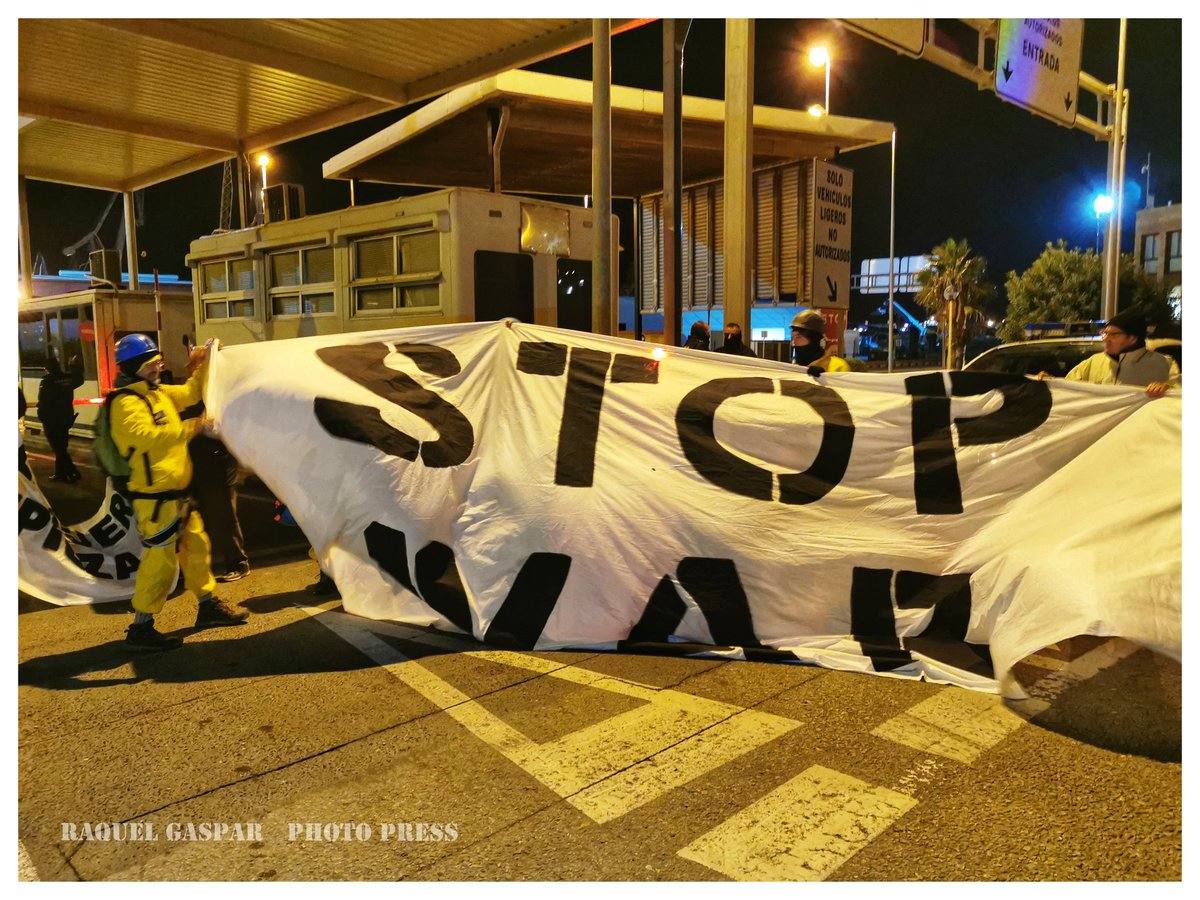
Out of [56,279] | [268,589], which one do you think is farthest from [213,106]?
[56,279]

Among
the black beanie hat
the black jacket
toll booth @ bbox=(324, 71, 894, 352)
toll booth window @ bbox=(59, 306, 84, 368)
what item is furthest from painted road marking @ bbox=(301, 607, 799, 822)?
toll booth window @ bbox=(59, 306, 84, 368)

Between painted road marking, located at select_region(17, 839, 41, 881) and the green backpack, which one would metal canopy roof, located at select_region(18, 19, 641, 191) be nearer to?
the green backpack

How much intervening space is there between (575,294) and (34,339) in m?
9.85

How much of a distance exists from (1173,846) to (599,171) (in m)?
7.70

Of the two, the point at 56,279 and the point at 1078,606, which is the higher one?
the point at 56,279

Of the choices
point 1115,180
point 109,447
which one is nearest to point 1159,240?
point 1115,180

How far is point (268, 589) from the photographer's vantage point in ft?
20.5

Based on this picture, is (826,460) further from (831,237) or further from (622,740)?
(831,237)

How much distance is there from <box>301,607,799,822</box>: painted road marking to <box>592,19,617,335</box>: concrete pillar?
4854 millimetres

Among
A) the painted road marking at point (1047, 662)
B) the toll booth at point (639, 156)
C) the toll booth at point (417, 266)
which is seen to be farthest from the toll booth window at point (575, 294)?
the painted road marking at point (1047, 662)

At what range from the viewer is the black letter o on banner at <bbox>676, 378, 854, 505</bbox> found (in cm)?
487

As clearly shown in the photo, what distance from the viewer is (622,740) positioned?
3.79 meters

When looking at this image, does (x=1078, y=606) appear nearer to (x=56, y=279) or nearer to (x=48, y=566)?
(x=48, y=566)

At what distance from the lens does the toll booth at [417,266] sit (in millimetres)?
8086
